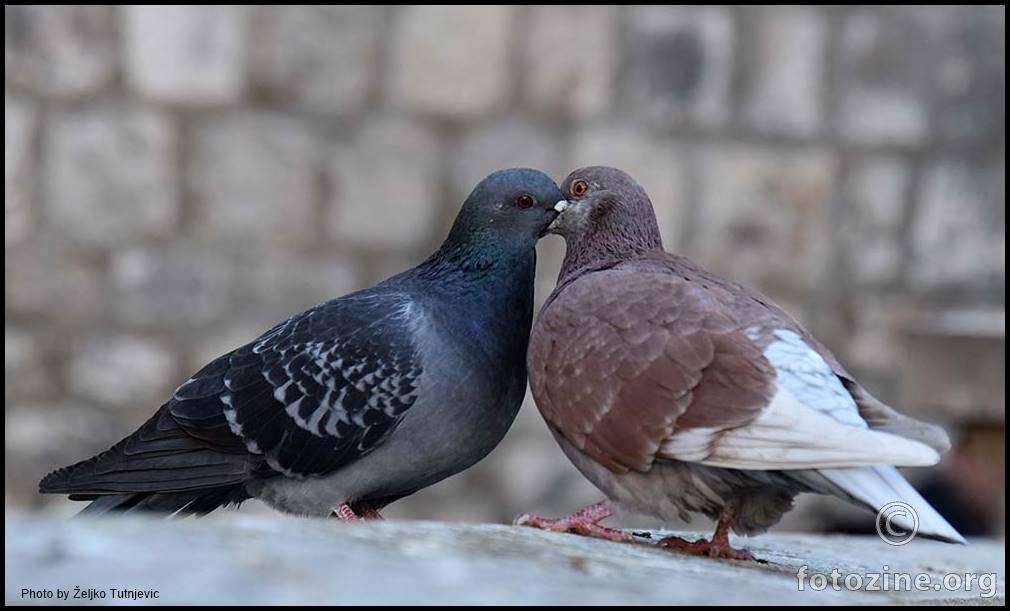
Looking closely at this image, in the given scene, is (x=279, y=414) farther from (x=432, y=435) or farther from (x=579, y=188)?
(x=579, y=188)

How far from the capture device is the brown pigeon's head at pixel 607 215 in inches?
134

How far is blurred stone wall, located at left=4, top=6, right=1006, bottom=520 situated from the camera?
18.8ft

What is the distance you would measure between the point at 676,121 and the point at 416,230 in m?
1.10

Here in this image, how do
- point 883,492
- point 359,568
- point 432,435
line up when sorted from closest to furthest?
1. point 359,568
2. point 883,492
3. point 432,435

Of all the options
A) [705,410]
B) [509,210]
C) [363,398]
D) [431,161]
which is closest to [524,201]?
[509,210]

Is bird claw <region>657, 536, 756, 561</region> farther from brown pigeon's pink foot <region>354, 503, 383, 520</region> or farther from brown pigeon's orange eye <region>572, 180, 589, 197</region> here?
brown pigeon's orange eye <region>572, 180, 589, 197</region>

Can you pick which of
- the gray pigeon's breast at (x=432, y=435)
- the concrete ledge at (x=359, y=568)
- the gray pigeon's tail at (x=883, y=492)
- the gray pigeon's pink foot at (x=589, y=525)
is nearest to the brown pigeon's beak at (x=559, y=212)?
the gray pigeon's breast at (x=432, y=435)

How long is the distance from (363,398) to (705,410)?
0.80 m

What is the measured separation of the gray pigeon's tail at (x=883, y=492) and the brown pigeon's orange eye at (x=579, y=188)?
1.02m

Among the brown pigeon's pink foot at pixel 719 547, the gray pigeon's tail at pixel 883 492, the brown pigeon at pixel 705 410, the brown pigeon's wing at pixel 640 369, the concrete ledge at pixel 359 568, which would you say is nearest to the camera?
the concrete ledge at pixel 359 568

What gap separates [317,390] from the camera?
3.30 metres

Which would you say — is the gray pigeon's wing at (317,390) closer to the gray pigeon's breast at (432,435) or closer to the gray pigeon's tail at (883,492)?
the gray pigeon's breast at (432,435)

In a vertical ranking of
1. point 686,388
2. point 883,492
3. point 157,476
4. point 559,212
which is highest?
point 559,212

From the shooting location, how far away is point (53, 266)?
5.75 metres
